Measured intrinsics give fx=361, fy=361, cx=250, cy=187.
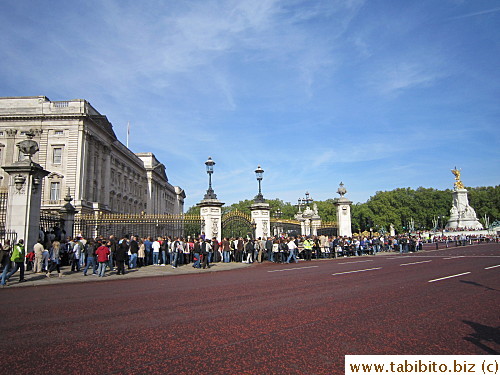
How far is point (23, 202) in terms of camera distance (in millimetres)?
15844

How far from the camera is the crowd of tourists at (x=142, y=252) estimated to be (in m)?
14.5

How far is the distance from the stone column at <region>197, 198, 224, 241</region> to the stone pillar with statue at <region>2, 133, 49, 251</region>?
8.99 meters

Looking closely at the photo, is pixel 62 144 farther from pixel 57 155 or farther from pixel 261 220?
pixel 261 220

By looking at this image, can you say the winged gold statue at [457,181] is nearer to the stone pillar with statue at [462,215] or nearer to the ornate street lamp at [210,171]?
the stone pillar with statue at [462,215]

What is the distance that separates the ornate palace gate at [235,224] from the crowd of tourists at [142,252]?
1.43 m

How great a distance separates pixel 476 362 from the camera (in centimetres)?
400

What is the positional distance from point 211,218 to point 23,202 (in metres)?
10.1

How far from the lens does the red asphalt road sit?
14.6 feet

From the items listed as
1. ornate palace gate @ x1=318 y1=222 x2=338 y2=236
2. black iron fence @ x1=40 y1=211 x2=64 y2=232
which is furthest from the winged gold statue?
black iron fence @ x1=40 y1=211 x2=64 y2=232

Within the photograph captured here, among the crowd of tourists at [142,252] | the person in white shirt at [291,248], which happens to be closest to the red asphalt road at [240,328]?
the crowd of tourists at [142,252]

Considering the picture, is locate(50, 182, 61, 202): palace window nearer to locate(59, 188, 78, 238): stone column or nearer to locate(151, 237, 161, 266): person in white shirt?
locate(59, 188, 78, 238): stone column

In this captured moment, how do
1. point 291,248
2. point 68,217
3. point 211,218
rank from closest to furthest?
1. point 68,217
2. point 291,248
3. point 211,218

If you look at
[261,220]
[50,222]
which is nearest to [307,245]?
[261,220]

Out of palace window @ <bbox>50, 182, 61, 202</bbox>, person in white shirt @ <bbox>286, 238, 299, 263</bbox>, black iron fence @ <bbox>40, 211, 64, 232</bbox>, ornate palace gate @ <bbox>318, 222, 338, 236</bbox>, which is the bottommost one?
person in white shirt @ <bbox>286, 238, 299, 263</bbox>
